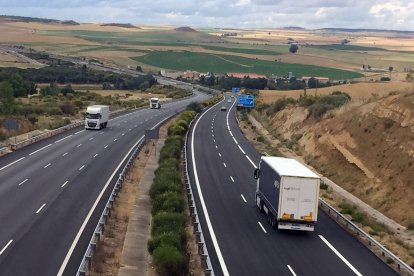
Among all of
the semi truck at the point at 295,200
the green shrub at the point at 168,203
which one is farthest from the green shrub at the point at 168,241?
the green shrub at the point at 168,203

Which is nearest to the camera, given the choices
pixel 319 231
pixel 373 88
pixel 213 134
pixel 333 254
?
pixel 333 254

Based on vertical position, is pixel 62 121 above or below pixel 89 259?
below

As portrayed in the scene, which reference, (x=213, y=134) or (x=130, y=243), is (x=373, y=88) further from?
(x=130, y=243)

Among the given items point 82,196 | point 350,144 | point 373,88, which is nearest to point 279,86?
point 373,88

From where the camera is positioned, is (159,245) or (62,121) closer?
(159,245)

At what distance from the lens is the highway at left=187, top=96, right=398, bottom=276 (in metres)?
22.3

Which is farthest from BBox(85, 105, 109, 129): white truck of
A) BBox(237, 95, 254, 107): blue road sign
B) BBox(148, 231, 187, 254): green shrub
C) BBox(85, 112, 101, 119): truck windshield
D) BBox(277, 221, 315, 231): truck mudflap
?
BBox(148, 231, 187, 254): green shrub

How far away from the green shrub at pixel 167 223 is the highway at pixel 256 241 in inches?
49.4

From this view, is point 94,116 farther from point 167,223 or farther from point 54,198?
point 167,223

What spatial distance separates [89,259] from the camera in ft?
65.4

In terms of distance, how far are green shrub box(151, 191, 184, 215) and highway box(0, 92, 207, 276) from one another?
2.55 meters

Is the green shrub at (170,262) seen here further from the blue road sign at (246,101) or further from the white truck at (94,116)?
the blue road sign at (246,101)

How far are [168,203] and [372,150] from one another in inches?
819

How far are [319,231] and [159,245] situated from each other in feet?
28.8
